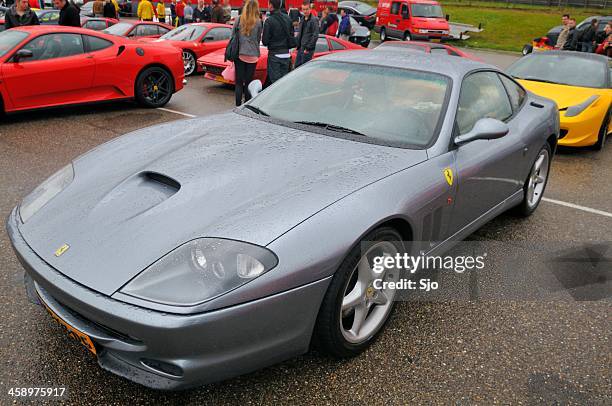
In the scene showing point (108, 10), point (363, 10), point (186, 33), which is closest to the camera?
point (186, 33)

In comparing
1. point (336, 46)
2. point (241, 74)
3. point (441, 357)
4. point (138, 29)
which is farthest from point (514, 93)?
point (138, 29)

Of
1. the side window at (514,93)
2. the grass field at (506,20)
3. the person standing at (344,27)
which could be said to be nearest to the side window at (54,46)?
A: the side window at (514,93)

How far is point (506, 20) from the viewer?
3491 cm

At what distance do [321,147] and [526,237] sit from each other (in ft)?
7.18

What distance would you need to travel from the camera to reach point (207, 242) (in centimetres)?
210

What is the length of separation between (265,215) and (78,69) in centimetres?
627

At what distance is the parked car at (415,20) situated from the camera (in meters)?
21.9

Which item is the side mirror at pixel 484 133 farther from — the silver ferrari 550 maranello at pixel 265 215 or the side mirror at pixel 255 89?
the side mirror at pixel 255 89

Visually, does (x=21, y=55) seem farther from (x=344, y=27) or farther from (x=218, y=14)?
(x=344, y=27)

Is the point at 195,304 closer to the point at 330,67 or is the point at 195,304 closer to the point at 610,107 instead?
the point at 330,67

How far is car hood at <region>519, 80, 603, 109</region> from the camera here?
6.72 m

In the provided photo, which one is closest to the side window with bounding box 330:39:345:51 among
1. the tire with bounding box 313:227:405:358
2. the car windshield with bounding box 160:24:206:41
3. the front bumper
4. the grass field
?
the car windshield with bounding box 160:24:206:41

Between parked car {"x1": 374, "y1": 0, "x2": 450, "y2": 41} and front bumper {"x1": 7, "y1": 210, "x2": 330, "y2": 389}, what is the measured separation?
2174 centimetres

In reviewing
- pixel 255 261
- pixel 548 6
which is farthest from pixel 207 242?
pixel 548 6
